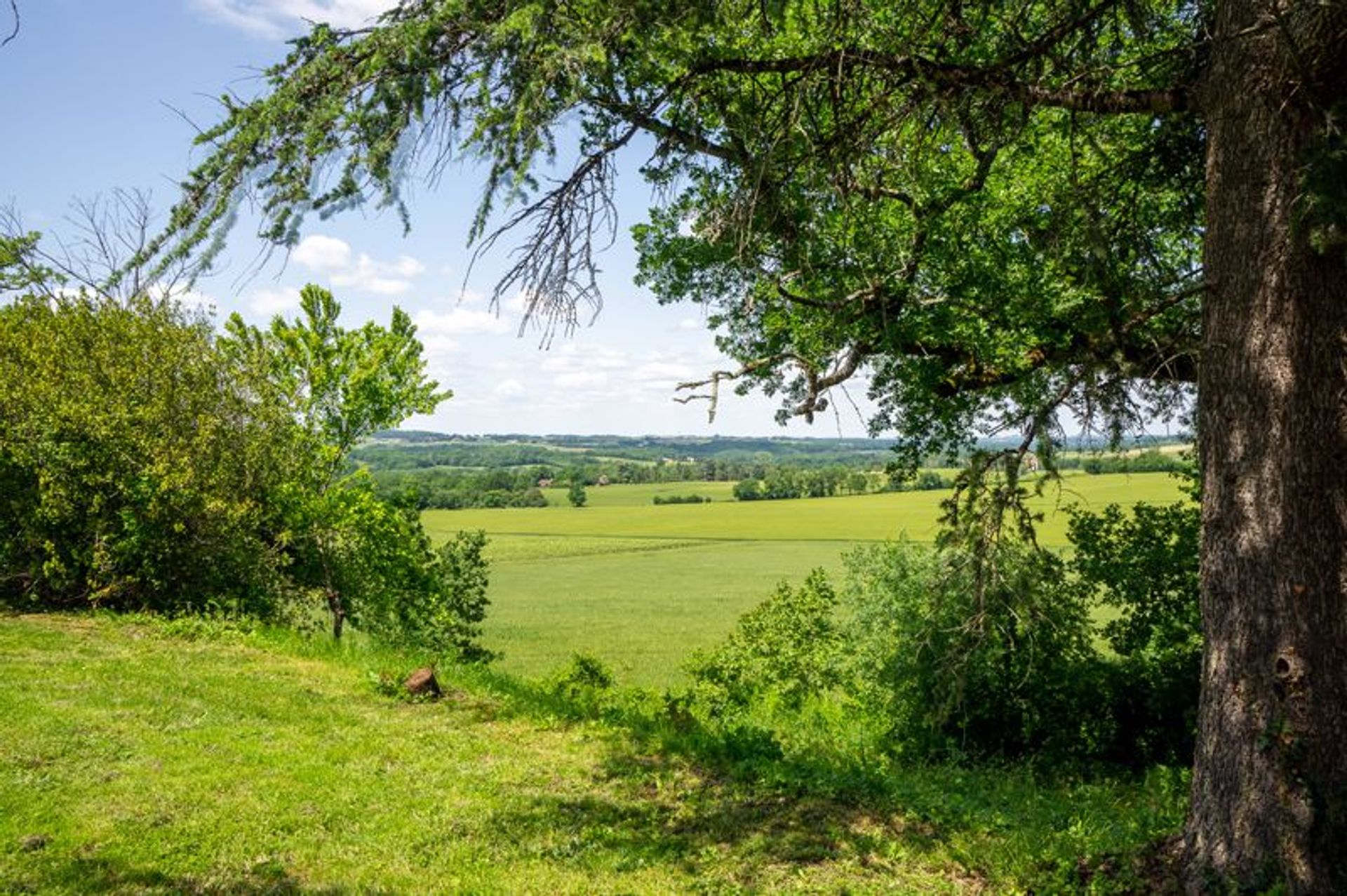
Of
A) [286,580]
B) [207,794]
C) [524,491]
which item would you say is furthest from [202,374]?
[524,491]

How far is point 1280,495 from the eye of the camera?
414 cm

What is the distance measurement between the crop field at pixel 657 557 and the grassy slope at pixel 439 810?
16.4 metres

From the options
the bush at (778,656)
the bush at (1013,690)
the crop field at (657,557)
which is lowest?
the crop field at (657,557)

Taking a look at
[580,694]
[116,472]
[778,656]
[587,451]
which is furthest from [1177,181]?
[587,451]

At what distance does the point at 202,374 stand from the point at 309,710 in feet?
29.3

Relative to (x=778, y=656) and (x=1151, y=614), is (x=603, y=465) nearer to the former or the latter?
(x=778, y=656)

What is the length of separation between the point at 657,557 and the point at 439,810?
57.6 m

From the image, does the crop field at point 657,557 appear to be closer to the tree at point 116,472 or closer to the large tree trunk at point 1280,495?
the tree at point 116,472

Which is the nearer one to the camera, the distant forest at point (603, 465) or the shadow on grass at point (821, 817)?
the shadow on grass at point (821, 817)

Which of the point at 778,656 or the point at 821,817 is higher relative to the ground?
the point at 821,817

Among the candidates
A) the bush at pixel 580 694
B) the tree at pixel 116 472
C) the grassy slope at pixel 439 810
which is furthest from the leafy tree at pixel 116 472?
the bush at pixel 580 694

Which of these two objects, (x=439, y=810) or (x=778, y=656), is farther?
(x=778, y=656)

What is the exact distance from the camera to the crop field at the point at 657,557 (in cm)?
3834

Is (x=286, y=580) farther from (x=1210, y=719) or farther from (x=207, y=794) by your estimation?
(x=1210, y=719)
